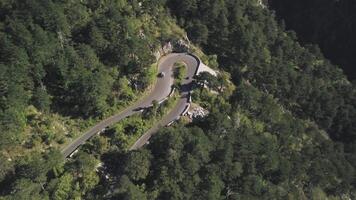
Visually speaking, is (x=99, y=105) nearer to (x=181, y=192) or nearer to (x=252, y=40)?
(x=181, y=192)

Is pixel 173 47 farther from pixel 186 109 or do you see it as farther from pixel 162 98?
pixel 186 109

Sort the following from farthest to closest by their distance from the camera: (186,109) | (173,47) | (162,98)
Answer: (173,47)
(162,98)
(186,109)

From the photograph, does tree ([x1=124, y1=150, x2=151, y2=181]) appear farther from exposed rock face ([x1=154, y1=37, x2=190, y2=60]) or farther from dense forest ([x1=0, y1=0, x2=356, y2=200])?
exposed rock face ([x1=154, y1=37, x2=190, y2=60])

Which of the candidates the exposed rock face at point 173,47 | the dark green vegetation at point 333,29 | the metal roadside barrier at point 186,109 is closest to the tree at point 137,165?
the metal roadside barrier at point 186,109

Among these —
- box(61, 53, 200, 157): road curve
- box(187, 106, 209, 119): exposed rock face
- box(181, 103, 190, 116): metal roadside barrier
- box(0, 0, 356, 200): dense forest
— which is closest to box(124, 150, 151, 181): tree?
box(0, 0, 356, 200): dense forest

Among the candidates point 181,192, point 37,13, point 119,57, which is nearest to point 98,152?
point 181,192

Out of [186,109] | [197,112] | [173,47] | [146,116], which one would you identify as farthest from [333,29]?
[146,116]
